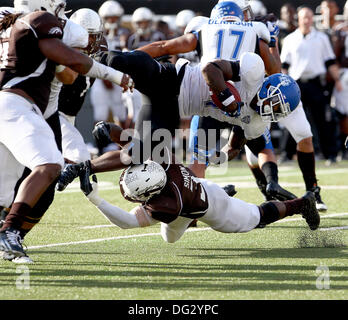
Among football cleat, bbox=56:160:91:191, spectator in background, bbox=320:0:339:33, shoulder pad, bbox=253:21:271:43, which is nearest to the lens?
football cleat, bbox=56:160:91:191

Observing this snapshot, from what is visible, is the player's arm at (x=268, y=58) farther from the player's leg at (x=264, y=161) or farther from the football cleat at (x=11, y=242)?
the football cleat at (x=11, y=242)

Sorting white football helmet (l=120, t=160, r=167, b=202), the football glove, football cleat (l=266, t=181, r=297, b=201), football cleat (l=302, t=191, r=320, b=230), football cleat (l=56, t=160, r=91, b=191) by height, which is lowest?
football cleat (l=266, t=181, r=297, b=201)

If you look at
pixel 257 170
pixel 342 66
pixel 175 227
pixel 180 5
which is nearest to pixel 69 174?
pixel 175 227

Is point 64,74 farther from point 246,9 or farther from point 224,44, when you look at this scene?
point 246,9

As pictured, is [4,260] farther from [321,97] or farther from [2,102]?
[321,97]

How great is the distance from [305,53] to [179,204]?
610cm

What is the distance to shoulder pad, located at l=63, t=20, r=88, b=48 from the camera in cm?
463

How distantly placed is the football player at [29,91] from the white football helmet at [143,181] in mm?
404

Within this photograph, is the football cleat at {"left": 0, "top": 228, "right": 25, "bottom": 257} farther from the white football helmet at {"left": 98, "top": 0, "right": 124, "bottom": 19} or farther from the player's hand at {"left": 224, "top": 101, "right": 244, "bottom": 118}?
the white football helmet at {"left": 98, "top": 0, "right": 124, "bottom": 19}

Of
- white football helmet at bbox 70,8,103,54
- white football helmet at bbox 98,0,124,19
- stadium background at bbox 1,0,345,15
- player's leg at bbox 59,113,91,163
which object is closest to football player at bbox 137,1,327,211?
white football helmet at bbox 70,8,103,54

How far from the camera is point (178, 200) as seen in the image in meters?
4.48
